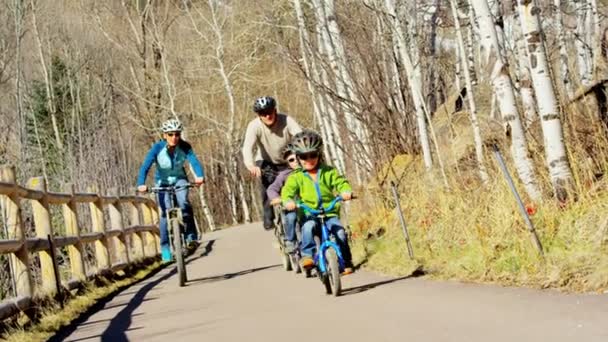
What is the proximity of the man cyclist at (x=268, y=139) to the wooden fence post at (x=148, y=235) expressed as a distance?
707 centimetres

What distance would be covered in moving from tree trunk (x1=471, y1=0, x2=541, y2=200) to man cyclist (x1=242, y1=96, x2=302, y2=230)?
9.57 feet

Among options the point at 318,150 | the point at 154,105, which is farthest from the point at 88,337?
the point at 154,105

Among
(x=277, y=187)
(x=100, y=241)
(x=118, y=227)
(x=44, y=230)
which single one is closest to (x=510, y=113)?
(x=277, y=187)

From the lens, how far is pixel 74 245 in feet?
41.5

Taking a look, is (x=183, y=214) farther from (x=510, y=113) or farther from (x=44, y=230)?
Result: (x=510, y=113)

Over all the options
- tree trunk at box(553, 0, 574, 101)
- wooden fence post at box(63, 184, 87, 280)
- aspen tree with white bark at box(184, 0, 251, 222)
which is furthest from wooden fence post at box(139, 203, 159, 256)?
aspen tree with white bark at box(184, 0, 251, 222)

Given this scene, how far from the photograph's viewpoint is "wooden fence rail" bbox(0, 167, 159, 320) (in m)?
9.81

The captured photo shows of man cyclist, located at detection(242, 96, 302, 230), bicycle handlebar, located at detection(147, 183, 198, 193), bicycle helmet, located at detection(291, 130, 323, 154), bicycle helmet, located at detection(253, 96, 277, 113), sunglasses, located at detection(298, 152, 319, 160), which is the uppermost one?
bicycle helmet, located at detection(253, 96, 277, 113)

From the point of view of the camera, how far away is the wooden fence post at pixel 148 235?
62.7ft

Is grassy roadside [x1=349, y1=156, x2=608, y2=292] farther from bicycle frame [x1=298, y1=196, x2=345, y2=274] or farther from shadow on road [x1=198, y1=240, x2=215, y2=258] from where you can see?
shadow on road [x1=198, y1=240, x2=215, y2=258]

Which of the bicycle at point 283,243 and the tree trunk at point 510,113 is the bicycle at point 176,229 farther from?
the tree trunk at point 510,113

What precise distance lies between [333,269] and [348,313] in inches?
44.2

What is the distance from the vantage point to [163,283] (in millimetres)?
13344

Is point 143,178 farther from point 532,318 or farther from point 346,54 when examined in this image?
point 532,318
